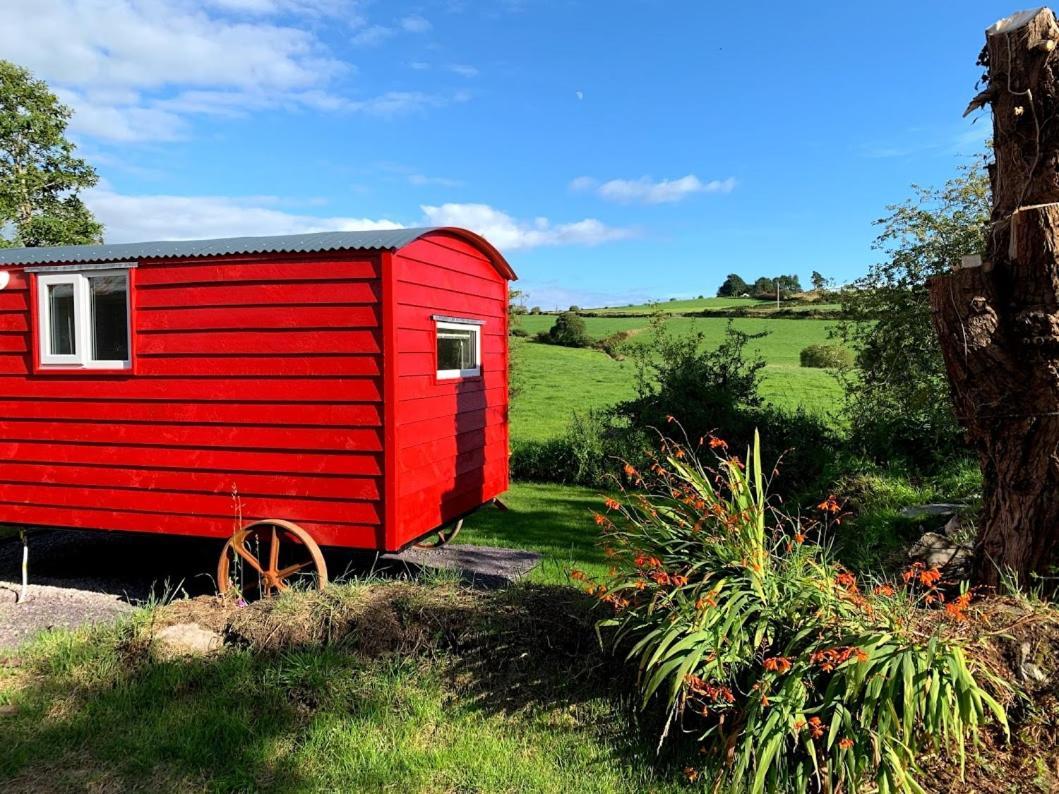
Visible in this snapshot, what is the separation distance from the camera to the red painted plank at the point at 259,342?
15.9 feet

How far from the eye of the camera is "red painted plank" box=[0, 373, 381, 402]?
4891 millimetres

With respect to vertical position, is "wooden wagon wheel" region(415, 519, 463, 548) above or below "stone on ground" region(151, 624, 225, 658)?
below

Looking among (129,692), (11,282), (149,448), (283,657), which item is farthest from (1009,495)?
(11,282)

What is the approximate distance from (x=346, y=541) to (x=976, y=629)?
3658 mm

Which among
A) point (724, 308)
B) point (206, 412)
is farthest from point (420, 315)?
point (724, 308)

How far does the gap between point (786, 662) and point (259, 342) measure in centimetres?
399

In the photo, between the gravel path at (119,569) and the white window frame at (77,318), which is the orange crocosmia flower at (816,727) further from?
the white window frame at (77,318)

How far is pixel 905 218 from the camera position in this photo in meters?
8.85

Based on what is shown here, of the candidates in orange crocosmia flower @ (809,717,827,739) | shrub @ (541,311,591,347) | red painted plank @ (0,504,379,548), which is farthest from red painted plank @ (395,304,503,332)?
shrub @ (541,311,591,347)

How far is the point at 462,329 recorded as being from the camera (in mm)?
6234

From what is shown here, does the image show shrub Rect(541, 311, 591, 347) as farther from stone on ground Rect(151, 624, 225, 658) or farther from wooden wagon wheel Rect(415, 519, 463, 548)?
stone on ground Rect(151, 624, 225, 658)

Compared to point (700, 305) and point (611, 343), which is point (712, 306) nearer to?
point (700, 305)

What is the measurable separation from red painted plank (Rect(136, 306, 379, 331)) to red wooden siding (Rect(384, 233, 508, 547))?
28cm

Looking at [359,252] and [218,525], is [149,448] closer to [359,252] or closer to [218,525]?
[218,525]
